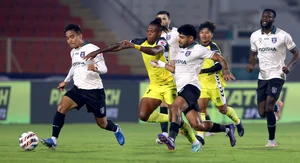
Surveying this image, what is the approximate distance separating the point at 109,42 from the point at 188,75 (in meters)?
15.9

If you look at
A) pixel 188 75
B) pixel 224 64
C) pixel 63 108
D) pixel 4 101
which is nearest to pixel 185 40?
pixel 188 75

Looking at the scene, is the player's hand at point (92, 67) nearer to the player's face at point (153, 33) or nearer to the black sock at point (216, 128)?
the player's face at point (153, 33)

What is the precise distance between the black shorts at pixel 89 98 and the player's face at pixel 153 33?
128 centimetres

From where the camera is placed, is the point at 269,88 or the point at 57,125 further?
the point at 269,88

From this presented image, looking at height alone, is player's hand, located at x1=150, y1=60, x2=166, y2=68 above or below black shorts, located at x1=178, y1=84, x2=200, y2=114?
above

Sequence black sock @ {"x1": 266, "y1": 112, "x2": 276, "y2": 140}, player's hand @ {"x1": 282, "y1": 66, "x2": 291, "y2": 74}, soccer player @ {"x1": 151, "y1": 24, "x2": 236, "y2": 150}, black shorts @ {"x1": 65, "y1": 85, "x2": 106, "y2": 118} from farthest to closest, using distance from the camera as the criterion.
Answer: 1. black sock @ {"x1": 266, "y1": 112, "x2": 276, "y2": 140}
2. player's hand @ {"x1": 282, "y1": 66, "x2": 291, "y2": 74}
3. black shorts @ {"x1": 65, "y1": 85, "x2": 106, "y2": 118}
4. soccer player @ {"x1": 151, "y1": 24, "x2": 236, "y2": 150}

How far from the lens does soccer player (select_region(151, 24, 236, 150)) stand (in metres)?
13.6

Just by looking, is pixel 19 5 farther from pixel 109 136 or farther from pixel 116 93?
pixel 109 136

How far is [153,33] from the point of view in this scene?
574 inches

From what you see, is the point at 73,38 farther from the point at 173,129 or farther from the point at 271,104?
the point at 271,104

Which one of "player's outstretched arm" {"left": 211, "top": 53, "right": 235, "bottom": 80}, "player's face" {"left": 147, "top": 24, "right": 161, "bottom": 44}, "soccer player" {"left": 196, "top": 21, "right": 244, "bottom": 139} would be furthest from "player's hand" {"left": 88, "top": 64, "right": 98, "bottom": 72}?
"soccer player" {"left": 196, "top": 21, "right": 244, "bottom": 139}

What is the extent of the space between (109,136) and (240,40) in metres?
13.3

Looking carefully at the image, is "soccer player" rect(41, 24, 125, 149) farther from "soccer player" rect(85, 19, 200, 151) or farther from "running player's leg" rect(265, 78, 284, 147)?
"running player's leg" rect(265, 78, 284, 147)

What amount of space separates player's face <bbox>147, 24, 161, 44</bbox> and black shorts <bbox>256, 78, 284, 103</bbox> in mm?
2406
